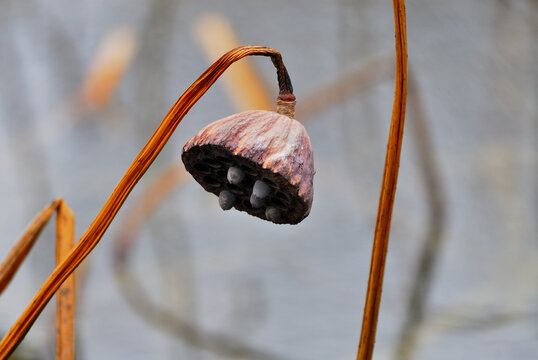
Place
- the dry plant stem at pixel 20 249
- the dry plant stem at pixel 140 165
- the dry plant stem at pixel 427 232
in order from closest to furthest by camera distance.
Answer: the dry plant stem at pixel 140 165
the dry plant stem at pixel 20 249
the dry plant stem at pixel 427 232

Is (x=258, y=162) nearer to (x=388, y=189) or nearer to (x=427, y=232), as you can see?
(x=388, y=189)

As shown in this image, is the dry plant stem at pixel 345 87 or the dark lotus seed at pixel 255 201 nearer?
the dark lotus seed at pixel 255 201

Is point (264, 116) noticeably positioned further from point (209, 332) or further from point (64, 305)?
point (209, 332)

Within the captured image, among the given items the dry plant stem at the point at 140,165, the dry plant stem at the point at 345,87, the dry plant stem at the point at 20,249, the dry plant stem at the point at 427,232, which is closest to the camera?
the dry plant stem at the point at 140,165

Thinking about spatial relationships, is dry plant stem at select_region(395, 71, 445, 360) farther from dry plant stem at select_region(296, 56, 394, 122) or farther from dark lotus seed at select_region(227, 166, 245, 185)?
dark lotus seed at select_region(227, 166, 245, 185)

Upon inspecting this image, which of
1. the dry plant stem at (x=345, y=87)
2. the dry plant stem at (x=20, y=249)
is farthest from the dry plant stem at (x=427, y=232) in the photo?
the dry plant stem at (x=20, y=249)

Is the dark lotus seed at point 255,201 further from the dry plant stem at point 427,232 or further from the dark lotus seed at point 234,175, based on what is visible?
the dry plant stem at point 427,232

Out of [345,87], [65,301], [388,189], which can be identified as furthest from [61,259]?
[345,87]
